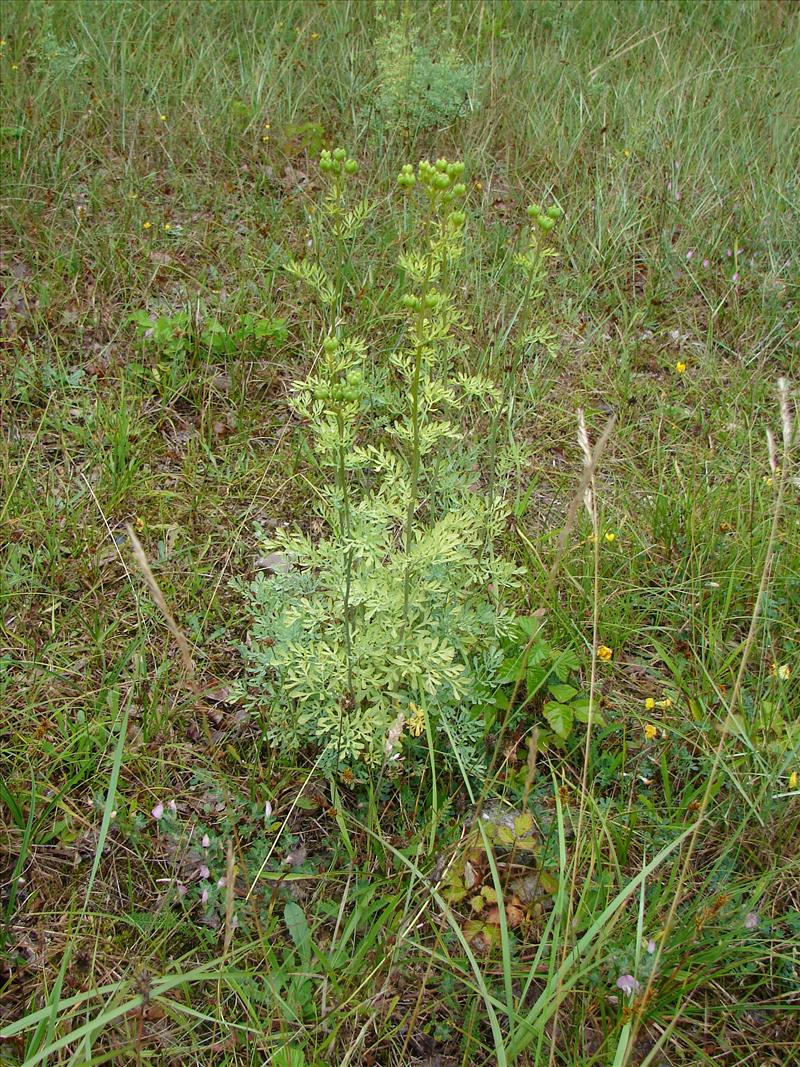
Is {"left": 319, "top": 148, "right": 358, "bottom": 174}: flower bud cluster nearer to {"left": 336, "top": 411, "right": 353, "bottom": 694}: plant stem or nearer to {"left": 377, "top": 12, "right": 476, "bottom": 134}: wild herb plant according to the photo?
{"left": 336, "top": 411, "right": 353, "bottom": 694}: plant stem

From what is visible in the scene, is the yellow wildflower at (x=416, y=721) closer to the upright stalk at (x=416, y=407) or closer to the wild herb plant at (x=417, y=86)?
the upright stalk at (x=416, y=407)

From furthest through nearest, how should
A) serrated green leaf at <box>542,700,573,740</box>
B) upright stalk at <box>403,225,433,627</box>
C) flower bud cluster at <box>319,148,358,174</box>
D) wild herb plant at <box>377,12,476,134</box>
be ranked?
1. wild herb plant at <box>377,12,476,134</box>
2. serrated green leaf at <box>542,700,573,740</box>
3. flower bud cluster at <box>319,148,358,174</box>
4. upright stalk at <box>403,225,433,627</box>

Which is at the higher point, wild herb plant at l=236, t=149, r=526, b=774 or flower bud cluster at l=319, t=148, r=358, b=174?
flower bud cluster at l=319, t=148, r=358, b=174

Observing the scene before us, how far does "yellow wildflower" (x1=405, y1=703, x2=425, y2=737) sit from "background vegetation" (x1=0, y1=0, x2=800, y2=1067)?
0.64ft

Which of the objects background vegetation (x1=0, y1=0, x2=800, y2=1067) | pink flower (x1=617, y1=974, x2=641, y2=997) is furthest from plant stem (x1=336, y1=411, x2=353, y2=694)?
pink flower (x1=617, y1=974, x2=641, y2=997)

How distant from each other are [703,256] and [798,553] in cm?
204

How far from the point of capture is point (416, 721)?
2.04m

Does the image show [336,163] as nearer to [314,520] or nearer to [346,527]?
[346,527]

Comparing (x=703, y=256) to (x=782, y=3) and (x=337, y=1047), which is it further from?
(x=337, y=1047)

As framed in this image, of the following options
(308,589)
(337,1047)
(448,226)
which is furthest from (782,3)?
(337,1047)

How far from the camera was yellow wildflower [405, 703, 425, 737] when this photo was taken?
2.03m

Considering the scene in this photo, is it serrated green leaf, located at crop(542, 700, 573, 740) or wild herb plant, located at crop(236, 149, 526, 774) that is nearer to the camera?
wild herb plant, located at crop(236, 149, 526, 774)

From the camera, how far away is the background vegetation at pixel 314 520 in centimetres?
181

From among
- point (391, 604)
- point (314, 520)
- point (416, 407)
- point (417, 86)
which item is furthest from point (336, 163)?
point (417, 86)
